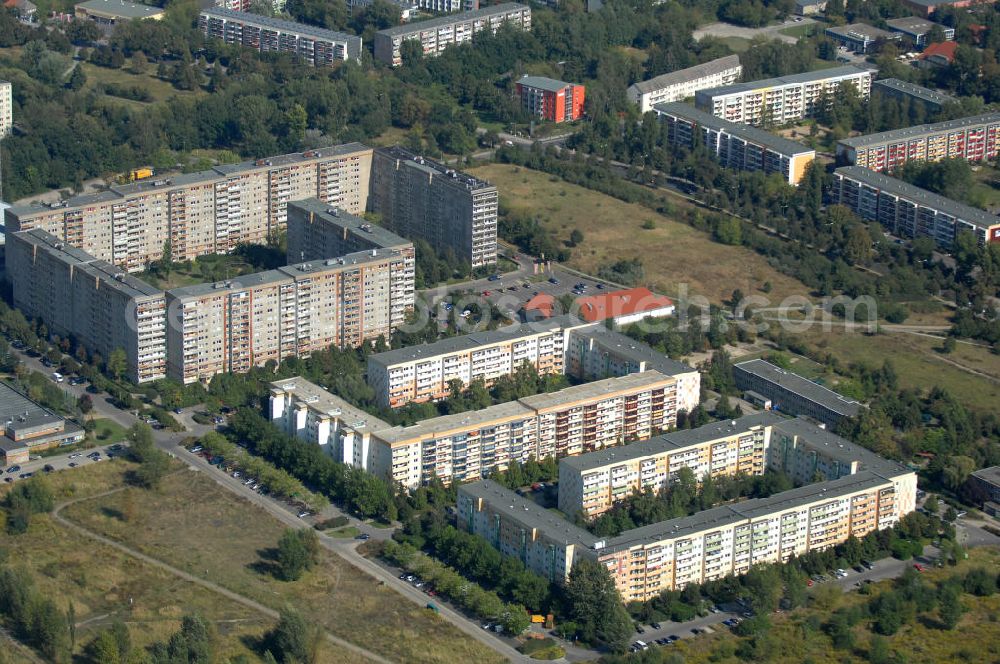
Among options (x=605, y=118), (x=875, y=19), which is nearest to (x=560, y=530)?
(x=605, y=118)

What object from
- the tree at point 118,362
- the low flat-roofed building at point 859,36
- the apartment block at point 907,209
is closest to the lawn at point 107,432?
the tree at point 118,362

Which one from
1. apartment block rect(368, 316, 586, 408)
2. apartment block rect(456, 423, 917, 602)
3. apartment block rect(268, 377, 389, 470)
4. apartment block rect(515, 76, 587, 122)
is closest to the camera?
apartment block rect(456, 423, 917, 602)

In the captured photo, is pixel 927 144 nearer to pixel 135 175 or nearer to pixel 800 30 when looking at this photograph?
pixel 800 30

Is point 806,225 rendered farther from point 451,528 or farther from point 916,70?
point 451,528

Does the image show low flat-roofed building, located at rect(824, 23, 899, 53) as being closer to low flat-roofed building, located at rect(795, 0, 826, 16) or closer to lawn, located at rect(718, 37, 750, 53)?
low flat-roofed building, located at rect(795, 0, 826, 16)

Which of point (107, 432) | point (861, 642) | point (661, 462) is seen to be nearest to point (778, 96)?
point (661, 462)

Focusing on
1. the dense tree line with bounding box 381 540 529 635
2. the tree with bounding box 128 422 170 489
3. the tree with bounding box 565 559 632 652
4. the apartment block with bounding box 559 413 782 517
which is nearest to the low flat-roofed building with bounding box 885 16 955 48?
the apartment block with bounding box 559 413 782 517

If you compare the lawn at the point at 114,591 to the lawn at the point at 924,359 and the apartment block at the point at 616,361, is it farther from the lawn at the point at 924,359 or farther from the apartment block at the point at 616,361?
the lawn at the point at 924,359
